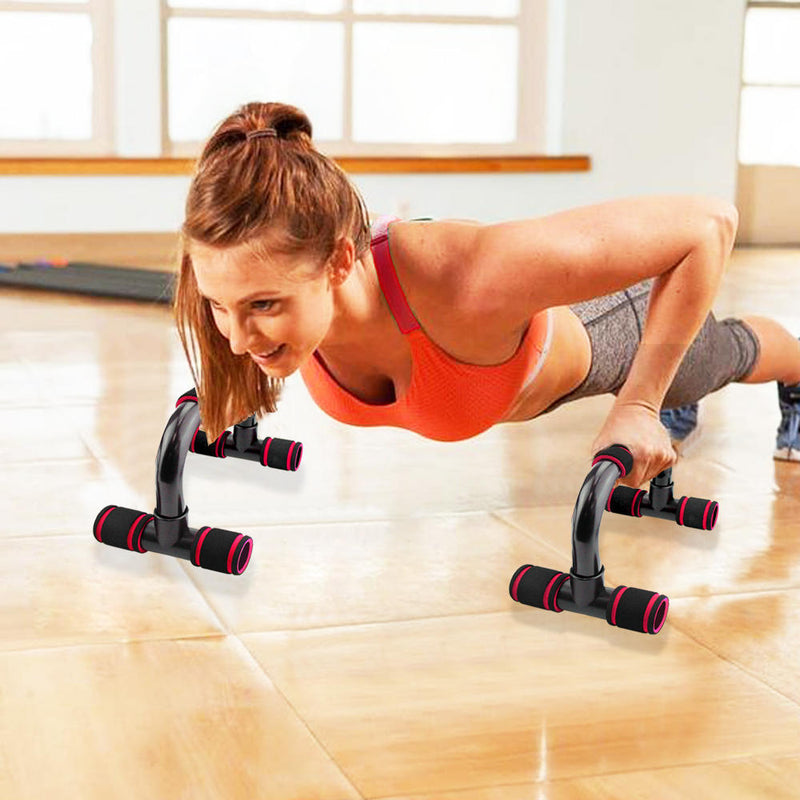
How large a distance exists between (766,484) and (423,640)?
3.08 feet

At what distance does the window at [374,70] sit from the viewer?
5406 mm

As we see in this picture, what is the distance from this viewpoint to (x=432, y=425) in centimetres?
178

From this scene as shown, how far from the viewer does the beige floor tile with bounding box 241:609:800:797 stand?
128 centimetres

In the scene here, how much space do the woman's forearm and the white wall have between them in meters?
4.01

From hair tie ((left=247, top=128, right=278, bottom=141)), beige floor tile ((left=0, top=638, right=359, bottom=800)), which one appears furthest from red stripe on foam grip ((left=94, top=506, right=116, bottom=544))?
hair tie ((left=247, top=128, right=278, bottom=141))

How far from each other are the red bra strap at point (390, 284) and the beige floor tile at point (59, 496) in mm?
629

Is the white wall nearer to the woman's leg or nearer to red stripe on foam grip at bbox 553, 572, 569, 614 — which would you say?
the woman's leg

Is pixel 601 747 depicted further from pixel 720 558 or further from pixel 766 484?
pixel 766 484

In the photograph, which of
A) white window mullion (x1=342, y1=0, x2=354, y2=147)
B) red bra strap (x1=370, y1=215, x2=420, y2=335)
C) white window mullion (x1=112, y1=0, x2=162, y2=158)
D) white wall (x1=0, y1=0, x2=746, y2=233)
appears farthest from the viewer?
white wall (x1=0, y1=0, x2=746, y2=233)

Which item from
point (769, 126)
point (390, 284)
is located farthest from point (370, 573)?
point (769, 126)

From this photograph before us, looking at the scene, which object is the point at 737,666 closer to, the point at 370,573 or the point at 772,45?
the point at 370,573

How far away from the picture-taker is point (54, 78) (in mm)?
5301

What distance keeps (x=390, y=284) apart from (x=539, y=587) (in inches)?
15.5

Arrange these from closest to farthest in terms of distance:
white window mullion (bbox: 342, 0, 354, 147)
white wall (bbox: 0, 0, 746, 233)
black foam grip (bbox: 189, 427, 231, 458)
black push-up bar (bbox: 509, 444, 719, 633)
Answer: black push-up bar (bbox: 509, 444, 719, 633) < black foam grip (bbox: 189, 427, 231, 458) < white window mullion (bbox: 342, 0, 354, 147) < white wall (bbox: 0, 0, 746, 233)
